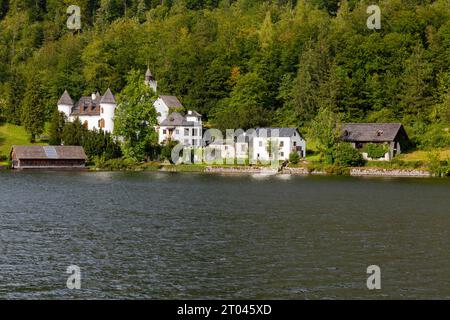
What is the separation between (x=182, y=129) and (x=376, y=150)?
31.0 meters

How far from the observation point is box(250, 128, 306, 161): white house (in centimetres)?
9312

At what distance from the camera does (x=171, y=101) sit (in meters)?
116

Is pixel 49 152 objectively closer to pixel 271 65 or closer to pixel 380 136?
pixel 271 65

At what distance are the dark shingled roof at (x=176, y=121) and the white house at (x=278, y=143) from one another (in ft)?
44.8

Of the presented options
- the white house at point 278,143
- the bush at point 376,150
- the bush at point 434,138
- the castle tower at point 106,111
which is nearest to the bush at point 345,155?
the bush at point 376,150

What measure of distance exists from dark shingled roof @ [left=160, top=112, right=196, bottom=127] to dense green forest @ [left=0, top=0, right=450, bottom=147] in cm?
543

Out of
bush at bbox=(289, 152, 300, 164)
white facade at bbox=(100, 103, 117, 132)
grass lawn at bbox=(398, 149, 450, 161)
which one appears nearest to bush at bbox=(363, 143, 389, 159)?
grass lawn at bbox=(398, 149, 450, 161)

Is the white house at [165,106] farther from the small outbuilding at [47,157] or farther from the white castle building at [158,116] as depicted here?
the small outbuilding at [47,157]

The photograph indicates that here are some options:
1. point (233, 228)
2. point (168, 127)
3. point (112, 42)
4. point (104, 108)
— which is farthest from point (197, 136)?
point (233, 228)

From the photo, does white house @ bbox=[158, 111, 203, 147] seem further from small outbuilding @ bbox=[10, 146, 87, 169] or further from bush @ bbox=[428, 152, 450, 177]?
bush @ bbox=[428, 152, 450, 177]

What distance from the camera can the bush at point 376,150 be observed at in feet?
295

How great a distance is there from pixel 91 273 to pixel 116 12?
17529 centimetres

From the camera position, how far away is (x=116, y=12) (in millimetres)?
193000
